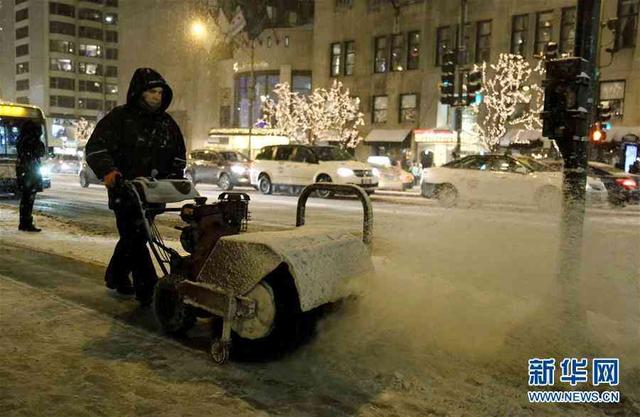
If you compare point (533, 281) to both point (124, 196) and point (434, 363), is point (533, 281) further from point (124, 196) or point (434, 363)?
point (124, 196)

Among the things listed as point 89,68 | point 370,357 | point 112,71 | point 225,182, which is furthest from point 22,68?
point 370,357

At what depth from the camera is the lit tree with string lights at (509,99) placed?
101 feet

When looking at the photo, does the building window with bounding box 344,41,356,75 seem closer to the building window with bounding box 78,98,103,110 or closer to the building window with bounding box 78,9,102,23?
the building window with bounding box 78,98,103,110

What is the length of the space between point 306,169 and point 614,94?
18145mm

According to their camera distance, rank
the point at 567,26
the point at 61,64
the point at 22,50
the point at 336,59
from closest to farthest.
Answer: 1. the point at 567,26
2. the point at 336,59
3. the point at 61,64
4. the point at 22,50

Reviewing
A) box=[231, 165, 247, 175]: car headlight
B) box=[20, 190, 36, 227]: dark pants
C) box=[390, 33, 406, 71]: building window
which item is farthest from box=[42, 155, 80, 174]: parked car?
box=[20, 190, 36, 227]: dark pants

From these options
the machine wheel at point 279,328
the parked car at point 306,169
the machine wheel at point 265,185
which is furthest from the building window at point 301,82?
the machine wheel at point 279,328

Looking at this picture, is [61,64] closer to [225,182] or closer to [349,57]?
[349,57]

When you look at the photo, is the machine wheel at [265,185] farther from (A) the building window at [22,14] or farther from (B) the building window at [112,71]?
(A) the building window at [22,14]

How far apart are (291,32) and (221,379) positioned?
45714mm

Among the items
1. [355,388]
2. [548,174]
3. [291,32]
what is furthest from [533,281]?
[291,32]

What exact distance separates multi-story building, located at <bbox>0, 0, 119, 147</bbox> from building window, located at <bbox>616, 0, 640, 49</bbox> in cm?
8972

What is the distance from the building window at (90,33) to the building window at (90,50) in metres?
1.66

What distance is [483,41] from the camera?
34.7m
